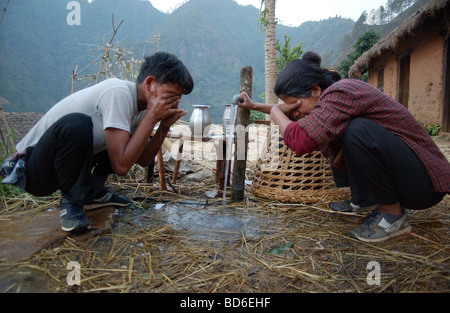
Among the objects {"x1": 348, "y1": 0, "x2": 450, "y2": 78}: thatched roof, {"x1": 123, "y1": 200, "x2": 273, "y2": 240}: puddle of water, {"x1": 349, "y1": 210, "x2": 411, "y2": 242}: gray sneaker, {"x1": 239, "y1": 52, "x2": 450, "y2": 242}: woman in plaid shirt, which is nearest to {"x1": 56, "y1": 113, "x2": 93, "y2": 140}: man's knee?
{"x1": 123, "y1": 200, "x2": 273, "y2": 240}: puddle of water

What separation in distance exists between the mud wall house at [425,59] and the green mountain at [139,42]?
1449 centimetres

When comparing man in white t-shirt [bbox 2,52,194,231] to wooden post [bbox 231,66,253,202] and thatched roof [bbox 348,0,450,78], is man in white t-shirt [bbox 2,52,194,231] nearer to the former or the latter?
wooden post [bbox 231,66,253,202]

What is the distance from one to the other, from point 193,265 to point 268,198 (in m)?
1.19

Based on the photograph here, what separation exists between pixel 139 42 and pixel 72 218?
4450 centimetres

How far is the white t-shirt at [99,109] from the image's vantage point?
1605 millimetres

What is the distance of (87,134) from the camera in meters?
1.59

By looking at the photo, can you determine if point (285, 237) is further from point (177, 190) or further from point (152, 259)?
point (177, 190)

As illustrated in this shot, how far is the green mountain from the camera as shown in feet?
105

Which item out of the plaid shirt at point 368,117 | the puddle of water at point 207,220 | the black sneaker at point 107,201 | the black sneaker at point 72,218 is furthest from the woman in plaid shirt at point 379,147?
the black sneaker at point 107,201

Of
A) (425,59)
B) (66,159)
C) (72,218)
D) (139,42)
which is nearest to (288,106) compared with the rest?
(66,159)

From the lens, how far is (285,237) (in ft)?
5.72

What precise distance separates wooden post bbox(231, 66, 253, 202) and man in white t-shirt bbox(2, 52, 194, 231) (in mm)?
658

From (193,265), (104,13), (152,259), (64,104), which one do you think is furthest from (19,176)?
(104,13)

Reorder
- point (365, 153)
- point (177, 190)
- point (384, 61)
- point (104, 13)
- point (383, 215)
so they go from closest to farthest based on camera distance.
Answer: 1. point (365, 153)
2. point (383, 215)
3. point (177, 190)
4. point (384, 61)
5. point (104, 13)
